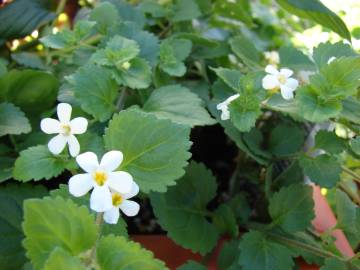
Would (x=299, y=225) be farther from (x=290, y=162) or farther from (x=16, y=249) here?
(x=16, y=249)

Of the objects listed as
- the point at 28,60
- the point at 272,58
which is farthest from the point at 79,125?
the point at 272,58

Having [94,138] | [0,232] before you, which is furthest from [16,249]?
[94,138]

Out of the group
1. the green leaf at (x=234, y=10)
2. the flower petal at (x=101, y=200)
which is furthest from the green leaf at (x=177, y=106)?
the green leaf at (x=234, y=10)

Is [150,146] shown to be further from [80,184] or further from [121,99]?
[121,99]

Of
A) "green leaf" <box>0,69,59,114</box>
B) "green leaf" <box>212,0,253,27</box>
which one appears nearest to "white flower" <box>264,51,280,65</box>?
"green leaf" <box>212,0,253,27</box>

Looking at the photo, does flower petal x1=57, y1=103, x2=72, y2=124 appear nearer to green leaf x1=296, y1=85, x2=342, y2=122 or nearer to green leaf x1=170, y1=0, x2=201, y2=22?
green leaf x1=296, y1=85, x2=342, y2=122

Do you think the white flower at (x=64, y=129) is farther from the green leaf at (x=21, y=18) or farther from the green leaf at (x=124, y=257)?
the green leaf at (x=21, y=18)
